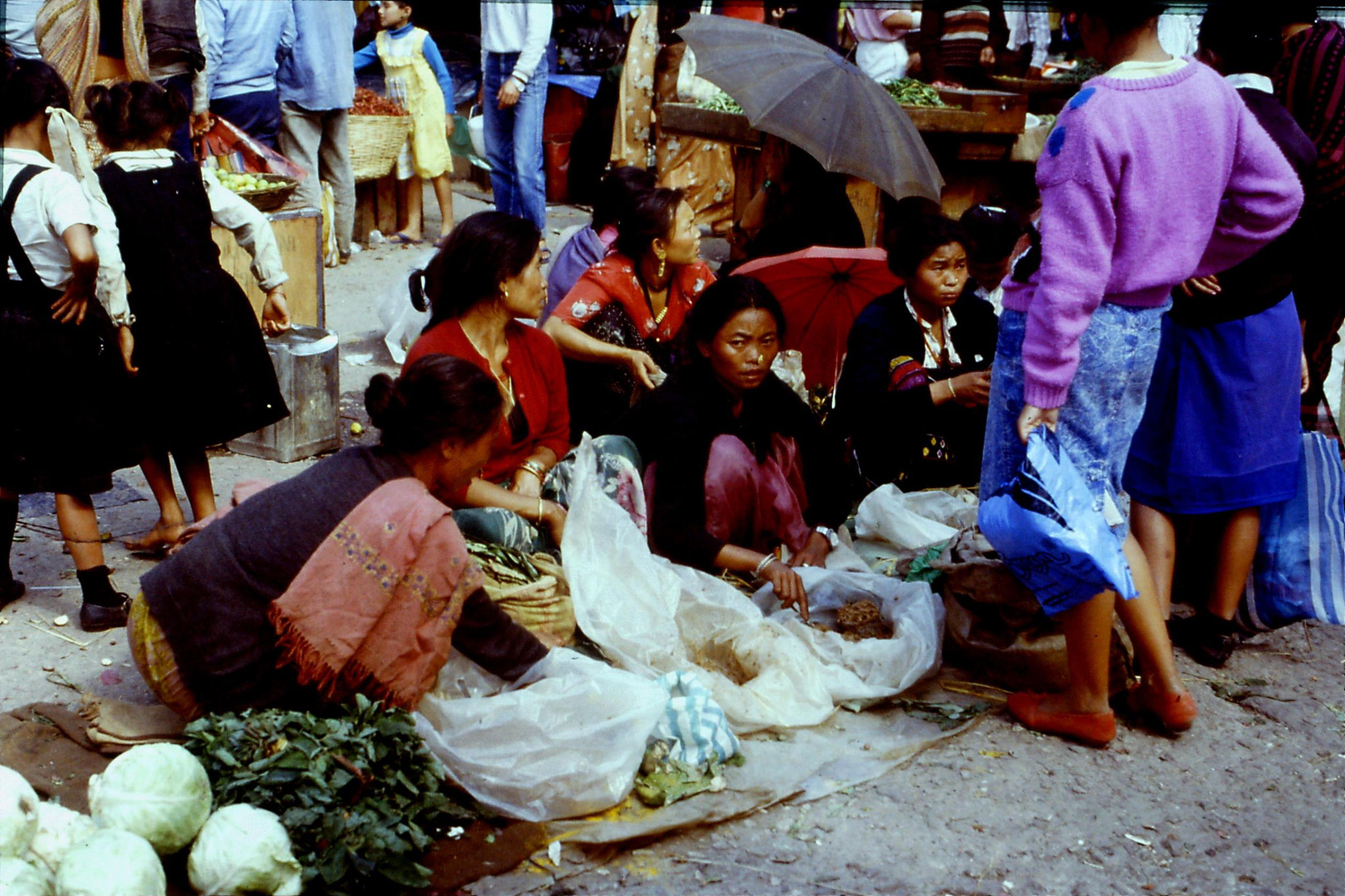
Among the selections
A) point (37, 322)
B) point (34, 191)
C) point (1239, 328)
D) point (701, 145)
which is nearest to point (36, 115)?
point (34, 191)

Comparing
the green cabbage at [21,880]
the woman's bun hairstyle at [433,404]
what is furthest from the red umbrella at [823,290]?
the green cabbage at [21,880]

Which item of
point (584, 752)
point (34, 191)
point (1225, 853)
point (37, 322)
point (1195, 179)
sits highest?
point (1195, 179)

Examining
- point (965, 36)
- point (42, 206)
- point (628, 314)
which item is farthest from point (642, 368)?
point (965, 36)

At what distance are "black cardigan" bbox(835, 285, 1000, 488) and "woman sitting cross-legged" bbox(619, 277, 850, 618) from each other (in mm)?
378

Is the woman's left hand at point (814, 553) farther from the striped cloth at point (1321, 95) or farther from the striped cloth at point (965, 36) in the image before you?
the striped cloth at point (965, 36)

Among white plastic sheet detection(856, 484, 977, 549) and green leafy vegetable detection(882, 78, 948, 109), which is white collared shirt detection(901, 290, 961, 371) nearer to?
white plastic sheet detection(856, 484, 977, 549)

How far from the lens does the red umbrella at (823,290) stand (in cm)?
466

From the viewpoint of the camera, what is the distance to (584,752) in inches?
114

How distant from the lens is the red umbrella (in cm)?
466

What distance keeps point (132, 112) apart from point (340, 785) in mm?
2431

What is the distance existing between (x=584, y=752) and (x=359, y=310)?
500cm

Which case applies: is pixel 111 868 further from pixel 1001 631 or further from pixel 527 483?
pixel 1001 631

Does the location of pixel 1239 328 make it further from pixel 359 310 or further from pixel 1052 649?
pixel 359 310

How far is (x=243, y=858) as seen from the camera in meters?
2.43
